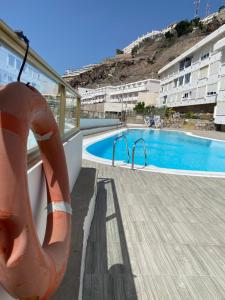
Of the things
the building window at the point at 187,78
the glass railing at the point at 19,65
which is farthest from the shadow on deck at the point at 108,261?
the building window at the point at 187,78

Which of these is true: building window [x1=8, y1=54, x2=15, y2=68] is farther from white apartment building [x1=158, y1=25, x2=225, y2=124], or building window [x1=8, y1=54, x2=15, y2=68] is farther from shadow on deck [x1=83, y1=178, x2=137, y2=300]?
white apartment building [x1=158, y1=25, x2=225, y2=124]

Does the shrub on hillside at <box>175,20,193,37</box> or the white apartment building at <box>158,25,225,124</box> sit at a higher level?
the shrub on hillside at <box>175,20,193,37</box>

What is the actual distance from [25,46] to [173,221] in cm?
290

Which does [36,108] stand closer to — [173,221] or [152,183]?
[173,221]

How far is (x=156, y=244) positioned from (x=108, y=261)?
66 cm

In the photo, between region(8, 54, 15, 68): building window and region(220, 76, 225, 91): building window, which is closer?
region(8, 54, 15, 68): building window

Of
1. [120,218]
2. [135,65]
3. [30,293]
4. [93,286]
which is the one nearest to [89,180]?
[120,218]

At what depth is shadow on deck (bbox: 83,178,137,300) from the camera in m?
2.24

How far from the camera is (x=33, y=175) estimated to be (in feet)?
6.08

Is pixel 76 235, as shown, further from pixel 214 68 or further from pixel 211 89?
pixel 214 68

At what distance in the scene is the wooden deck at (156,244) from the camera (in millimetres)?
2324

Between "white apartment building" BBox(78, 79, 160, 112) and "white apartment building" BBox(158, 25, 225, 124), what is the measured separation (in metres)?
8.38

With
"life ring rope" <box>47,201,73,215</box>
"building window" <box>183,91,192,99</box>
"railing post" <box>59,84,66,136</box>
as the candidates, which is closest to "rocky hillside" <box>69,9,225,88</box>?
"building window" <box>183,91,192,99</box>

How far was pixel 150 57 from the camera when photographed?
286ft
